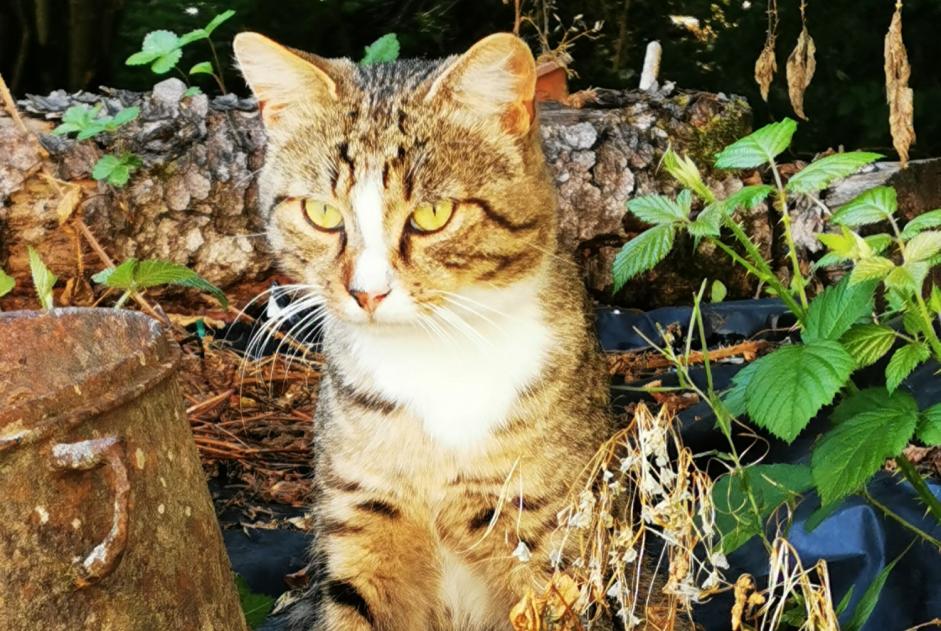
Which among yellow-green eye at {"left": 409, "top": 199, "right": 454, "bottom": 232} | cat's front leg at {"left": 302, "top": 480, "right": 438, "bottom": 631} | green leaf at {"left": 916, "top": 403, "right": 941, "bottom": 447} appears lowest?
cat's front leg at {"left": 302, "top": 480, "right": 438, "bottom": 631}

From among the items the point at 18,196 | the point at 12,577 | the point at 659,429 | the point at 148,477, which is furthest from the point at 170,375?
the point at 18,196

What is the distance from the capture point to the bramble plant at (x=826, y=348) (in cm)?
175

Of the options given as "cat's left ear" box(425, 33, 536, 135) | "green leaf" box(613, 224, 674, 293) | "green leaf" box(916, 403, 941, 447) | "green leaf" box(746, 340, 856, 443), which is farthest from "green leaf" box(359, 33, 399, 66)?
"green leaf" box(916, 403, 941, 447)

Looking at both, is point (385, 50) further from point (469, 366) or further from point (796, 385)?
→ point (796, 385)

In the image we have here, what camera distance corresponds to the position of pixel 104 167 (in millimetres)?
3449

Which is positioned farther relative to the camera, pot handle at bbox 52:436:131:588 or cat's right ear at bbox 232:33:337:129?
cat's right ear at bbox 232:33:337:129

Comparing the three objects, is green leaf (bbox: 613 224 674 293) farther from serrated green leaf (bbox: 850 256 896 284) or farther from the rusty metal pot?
the rusty metal pot

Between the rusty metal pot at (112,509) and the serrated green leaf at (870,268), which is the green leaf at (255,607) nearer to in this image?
the rusty metal pot at (112,509)

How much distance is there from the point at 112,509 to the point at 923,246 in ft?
3.58

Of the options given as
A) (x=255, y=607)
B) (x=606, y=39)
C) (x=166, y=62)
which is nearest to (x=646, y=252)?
Answer: (x=255, y=607)

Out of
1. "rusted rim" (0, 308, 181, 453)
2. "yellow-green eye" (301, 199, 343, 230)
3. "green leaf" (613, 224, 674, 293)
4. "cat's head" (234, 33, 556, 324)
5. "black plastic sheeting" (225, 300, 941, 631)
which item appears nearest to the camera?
"rusted rim" (0, 308, 181, 453)

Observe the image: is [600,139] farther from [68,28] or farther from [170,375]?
[68,28]

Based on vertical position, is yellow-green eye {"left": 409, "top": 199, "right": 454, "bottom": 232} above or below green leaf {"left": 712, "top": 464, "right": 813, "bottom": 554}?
above

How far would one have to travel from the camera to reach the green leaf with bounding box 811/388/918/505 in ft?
5.78
